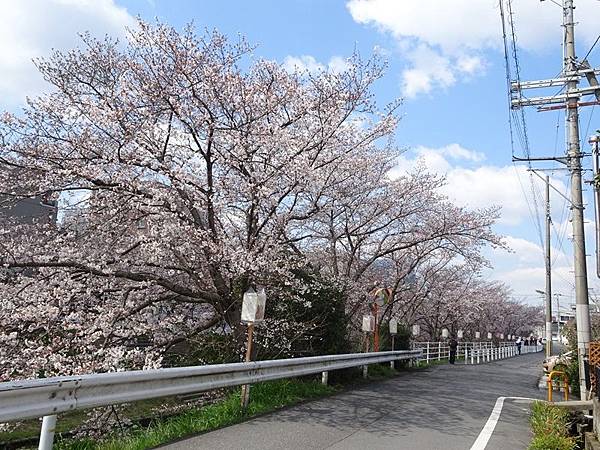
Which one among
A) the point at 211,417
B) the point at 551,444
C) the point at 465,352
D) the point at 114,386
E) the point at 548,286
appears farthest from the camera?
the point at 465,352

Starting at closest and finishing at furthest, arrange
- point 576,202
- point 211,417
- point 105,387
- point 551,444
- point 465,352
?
point 105,387 < point 551,444 < point 211,417 < point 576,202 < point 465,352

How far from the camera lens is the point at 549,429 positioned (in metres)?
7.64

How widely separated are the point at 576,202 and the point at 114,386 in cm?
1333

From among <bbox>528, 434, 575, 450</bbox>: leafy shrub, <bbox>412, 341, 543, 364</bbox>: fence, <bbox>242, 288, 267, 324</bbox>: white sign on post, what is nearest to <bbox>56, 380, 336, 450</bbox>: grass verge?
<bbox>242, 288, 267, 324</bbox>: white sign on post

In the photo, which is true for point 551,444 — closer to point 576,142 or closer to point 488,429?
point 488,429

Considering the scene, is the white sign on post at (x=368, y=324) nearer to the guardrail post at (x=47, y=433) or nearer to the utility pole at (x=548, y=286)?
the guardrail post at (x=47, y=433)

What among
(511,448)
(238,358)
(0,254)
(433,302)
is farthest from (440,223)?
(433,302)

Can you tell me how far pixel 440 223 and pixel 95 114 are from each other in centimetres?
1324

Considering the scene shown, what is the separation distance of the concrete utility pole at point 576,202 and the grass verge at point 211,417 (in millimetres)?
7094

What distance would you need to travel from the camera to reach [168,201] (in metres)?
10.4

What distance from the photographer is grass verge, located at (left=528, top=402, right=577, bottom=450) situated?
6.75m

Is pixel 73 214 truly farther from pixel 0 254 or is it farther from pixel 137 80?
pixel 137 80

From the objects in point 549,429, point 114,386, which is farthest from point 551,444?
point 114,386

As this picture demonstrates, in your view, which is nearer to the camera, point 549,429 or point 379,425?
point 549,429
